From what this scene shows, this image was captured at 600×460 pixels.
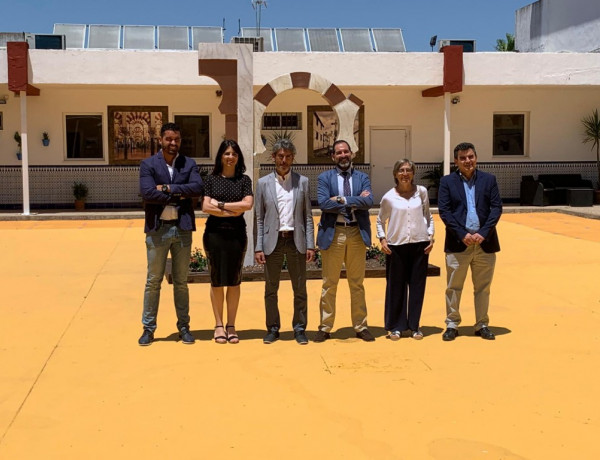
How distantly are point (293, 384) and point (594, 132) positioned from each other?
17.6 m

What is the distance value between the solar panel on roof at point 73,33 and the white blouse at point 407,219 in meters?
16.4

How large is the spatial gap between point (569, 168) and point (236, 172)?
16.5m

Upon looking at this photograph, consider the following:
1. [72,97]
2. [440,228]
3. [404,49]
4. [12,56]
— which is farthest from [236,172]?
[404,49]

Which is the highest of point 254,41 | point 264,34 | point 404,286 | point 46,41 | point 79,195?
point 264,34

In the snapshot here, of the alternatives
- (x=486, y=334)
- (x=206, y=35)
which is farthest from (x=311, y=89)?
(x=206, y=35)

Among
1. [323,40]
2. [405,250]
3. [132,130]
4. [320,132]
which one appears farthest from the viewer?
[323,40]

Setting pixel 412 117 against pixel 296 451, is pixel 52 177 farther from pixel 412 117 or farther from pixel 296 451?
pixel 296 451

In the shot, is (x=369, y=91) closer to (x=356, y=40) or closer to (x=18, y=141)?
(x=356, y=40)

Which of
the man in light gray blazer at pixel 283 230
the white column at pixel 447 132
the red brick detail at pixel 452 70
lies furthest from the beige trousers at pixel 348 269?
the red brick detail at pixel 452 70

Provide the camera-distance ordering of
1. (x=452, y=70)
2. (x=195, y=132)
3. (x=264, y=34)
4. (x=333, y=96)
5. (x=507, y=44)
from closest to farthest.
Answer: (x=333, y=96) < (x=452, y=70) < (x=195, y=132) < (x=264, y=34) < (x=507, y=44)

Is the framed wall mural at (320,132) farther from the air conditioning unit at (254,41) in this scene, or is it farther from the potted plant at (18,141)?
the potted plant at (18,141)

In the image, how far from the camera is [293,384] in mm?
5113

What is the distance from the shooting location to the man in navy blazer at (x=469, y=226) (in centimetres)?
634

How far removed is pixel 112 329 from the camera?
675cm
